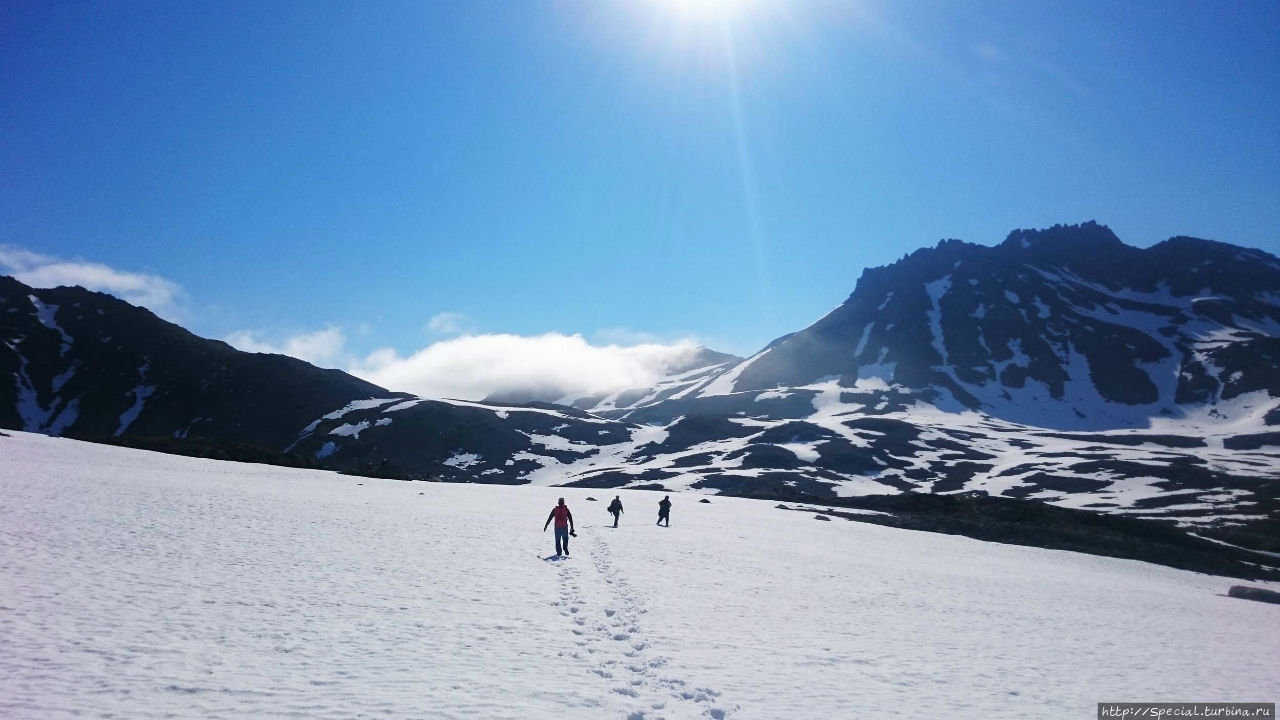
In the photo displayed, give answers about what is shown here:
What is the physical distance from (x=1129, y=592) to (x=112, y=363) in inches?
9536

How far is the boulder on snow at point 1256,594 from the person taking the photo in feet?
123

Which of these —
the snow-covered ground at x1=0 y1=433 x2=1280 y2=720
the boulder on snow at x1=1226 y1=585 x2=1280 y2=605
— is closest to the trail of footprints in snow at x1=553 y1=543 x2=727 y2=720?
the snow-covered ground at x1=0 y1=433 x2=1280 y2=720

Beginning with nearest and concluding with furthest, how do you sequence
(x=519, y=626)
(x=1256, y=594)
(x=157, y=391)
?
(x=519, y=626), (x=1256, y=594), (x=157, y=391)

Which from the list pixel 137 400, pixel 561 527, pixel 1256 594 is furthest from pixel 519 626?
pixel 137 400

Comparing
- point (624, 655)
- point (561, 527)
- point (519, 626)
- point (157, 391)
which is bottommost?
point (624, 655)

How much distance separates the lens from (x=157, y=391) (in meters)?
180

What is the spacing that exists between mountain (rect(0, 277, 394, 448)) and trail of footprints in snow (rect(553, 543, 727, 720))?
158940 mm

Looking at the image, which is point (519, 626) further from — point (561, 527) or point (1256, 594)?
point (1256, 594)

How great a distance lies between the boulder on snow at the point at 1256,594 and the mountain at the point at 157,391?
166 meters

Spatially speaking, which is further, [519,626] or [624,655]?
[519,626]

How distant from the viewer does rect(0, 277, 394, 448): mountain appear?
163125 millimetres

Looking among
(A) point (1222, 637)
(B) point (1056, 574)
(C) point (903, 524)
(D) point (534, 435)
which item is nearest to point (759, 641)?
(A) point (1222, 637)

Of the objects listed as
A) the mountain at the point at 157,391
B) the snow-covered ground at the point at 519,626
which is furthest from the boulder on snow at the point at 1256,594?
the mountain at the point at 157,391

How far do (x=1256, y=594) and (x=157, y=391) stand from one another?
733 ft
